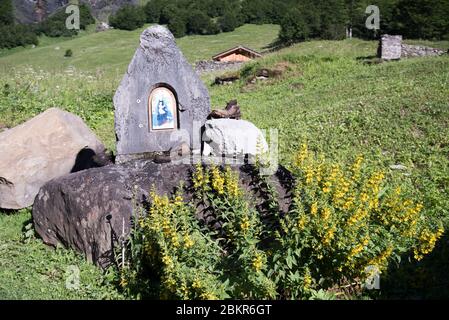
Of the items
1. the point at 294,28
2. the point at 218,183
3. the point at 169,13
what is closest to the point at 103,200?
the point at 218,183

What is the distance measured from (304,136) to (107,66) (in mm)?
35736

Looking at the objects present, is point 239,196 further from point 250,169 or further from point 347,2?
point 347,2

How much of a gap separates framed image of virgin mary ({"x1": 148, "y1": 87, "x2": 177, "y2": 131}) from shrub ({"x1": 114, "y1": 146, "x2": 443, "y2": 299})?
9.30 ft

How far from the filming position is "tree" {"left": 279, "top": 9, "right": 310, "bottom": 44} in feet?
137

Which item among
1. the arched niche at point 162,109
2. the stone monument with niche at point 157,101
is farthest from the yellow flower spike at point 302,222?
the arched niche at point 162,109

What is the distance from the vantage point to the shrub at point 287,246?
4.80m

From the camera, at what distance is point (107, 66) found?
144 feet

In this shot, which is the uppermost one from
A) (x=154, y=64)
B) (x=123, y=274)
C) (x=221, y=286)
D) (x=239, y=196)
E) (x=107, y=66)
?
(x=154, y=64)

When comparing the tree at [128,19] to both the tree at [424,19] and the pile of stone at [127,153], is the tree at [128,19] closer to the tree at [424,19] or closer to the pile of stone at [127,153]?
the tree at [424,19]

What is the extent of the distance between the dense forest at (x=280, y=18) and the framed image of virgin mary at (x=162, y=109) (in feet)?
90.9

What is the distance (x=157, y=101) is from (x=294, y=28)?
37.2 meters

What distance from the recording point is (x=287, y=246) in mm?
5039

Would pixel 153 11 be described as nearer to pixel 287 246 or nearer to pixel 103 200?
pixel 103 200
